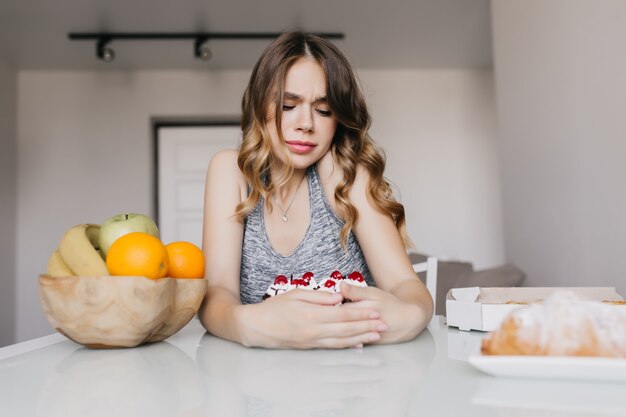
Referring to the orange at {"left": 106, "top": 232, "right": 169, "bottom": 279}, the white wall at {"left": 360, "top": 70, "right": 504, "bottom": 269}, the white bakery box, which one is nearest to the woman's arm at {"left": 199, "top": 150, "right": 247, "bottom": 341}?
the orange at {"left": 106, "top": 232, "right": 169, "bottom": 279}

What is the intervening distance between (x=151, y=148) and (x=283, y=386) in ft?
17.1

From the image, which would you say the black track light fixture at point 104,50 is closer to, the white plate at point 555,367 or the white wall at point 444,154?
the white wall at point 444,154

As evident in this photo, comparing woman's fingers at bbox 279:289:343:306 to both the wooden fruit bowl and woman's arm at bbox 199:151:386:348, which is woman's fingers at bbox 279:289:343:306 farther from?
the wooden fruit bowl

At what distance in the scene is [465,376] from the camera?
2.02ft

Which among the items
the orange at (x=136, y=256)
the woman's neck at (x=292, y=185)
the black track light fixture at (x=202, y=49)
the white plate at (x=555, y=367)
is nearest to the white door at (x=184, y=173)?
the black track light fixture at (x=202, y=49)

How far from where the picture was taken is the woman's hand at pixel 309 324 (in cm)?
81

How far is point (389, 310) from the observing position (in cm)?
89

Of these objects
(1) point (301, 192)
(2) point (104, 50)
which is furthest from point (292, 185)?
(2) point (104, 50)

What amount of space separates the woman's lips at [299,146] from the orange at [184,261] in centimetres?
41

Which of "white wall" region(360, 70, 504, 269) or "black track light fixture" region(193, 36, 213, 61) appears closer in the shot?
"black track light fixture" region(193, 36, 213, 61)

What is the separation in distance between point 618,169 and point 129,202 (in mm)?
4373

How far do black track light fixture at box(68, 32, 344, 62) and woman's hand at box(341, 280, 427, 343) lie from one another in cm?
389

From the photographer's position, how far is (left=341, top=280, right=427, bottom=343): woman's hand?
2.85ft

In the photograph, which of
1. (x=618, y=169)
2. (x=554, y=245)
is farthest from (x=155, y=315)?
(x=554, y=245)
